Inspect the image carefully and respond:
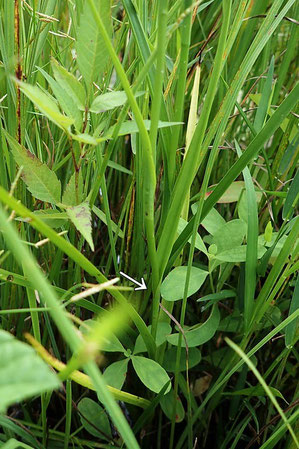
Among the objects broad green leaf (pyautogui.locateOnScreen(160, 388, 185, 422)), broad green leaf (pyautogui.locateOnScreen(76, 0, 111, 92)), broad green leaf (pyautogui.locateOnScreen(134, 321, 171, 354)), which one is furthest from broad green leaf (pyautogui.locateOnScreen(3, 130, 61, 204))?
broad green leaf (pyautogui.locateOnScreen(160, 388, 185, 422))

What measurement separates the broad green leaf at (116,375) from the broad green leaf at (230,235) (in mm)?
210

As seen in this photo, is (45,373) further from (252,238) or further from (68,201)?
(252,238)

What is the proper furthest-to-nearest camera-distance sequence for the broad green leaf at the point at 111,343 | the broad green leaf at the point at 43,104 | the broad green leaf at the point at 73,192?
1. the broad green leaf at the point at 111,343
2. the broad green leaf at the point at 73,192
3. the broad green leaf at the point at 43,104

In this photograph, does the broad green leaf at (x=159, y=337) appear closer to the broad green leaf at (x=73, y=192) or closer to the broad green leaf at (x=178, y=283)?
the broad green leaf at (x=178, y=283)

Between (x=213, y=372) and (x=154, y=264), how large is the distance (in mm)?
334

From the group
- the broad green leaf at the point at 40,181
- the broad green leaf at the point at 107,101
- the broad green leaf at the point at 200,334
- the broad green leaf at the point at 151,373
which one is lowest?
the broad green leaf at the point at 151,373

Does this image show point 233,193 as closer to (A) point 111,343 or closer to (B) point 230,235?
(B) point 230,235

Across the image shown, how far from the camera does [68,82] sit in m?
0.54

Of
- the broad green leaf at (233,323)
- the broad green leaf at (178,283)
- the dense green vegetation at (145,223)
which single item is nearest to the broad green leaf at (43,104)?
the dense green vegetation at (145,223)

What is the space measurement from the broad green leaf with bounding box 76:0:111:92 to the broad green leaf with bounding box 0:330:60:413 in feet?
1.03

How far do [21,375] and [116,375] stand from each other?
1.41ft

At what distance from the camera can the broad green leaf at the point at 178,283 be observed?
647 mm

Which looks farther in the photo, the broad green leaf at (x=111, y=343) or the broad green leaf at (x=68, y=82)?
the broad green leaf at (x=111, y=343)

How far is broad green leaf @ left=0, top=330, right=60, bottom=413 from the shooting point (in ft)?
0.87
